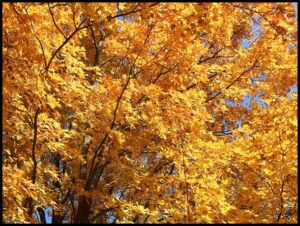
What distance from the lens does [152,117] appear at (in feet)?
20.9

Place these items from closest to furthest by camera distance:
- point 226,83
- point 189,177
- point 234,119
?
point 189,177
point 226,83
point 234,119

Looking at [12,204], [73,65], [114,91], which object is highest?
[73,65]

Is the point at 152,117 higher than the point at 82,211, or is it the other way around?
the point at 152,117

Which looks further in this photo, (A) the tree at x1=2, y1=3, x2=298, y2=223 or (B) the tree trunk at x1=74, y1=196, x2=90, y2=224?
(B) the tree trunk at x1=74, y1=196, x2=90, y2=224

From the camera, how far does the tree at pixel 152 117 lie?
16.2 ft

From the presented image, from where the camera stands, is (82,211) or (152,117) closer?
(152,117)

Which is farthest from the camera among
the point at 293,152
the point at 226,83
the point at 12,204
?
the point at 226,83

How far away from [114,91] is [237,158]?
2.56 metres

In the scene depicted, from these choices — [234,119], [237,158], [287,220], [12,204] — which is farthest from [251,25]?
[12,204]

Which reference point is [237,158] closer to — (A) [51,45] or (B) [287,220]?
(B) [287,220]

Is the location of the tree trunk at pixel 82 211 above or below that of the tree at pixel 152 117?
below

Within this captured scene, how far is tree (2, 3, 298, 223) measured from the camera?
493 cm

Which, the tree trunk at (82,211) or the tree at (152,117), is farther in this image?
the tree trunk at (82,211)

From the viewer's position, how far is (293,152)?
5.10 metres
